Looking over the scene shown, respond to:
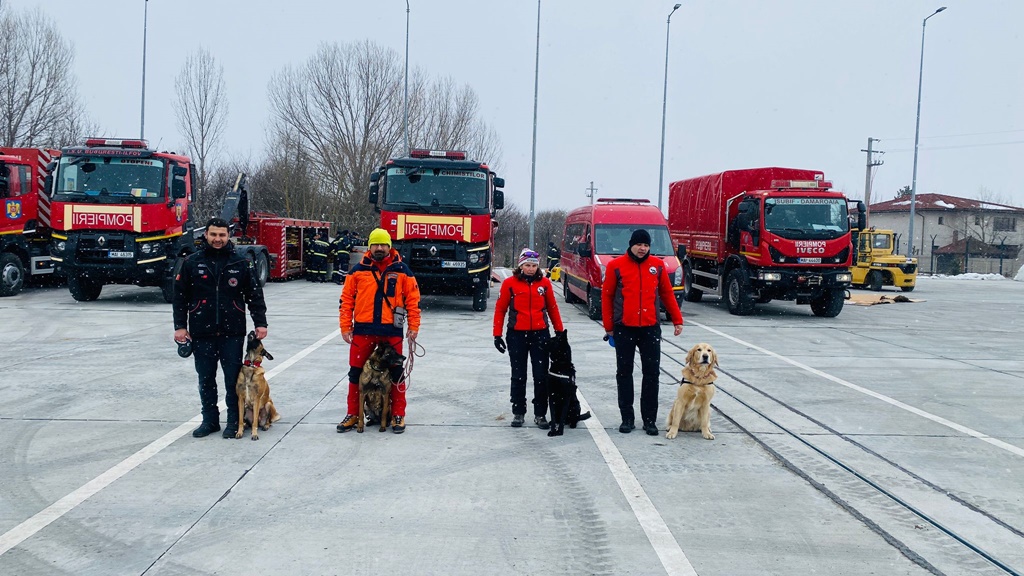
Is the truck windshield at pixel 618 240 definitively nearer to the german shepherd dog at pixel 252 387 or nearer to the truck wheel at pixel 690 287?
the truck wheel at pixel 690 287

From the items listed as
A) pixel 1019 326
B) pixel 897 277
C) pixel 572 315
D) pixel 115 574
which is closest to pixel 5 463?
pixel 115 574

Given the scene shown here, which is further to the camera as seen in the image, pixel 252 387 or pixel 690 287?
pixel 690 287

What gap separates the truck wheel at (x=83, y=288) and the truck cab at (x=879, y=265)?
26476mm

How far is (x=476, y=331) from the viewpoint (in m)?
14.9

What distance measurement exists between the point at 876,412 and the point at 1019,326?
1334cm

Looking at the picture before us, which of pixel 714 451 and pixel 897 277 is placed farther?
pixel 897 277

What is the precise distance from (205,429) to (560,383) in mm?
2962

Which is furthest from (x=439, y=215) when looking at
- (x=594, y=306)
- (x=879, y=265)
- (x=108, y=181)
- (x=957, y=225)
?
(x=957, y=225)

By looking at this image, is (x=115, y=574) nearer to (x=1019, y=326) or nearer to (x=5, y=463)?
(x=5, y=463)

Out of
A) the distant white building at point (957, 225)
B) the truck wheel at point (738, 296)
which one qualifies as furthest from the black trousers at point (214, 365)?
the distant white building at point (957, 225)

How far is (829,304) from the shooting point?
19.4 m

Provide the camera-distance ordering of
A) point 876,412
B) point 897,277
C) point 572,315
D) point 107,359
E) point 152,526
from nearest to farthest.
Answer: point 152,526, point 876,412, point 107,359, point 572,315, point 897,277

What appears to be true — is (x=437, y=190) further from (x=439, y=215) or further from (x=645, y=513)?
(x=645, y=513)

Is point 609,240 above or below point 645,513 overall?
above
